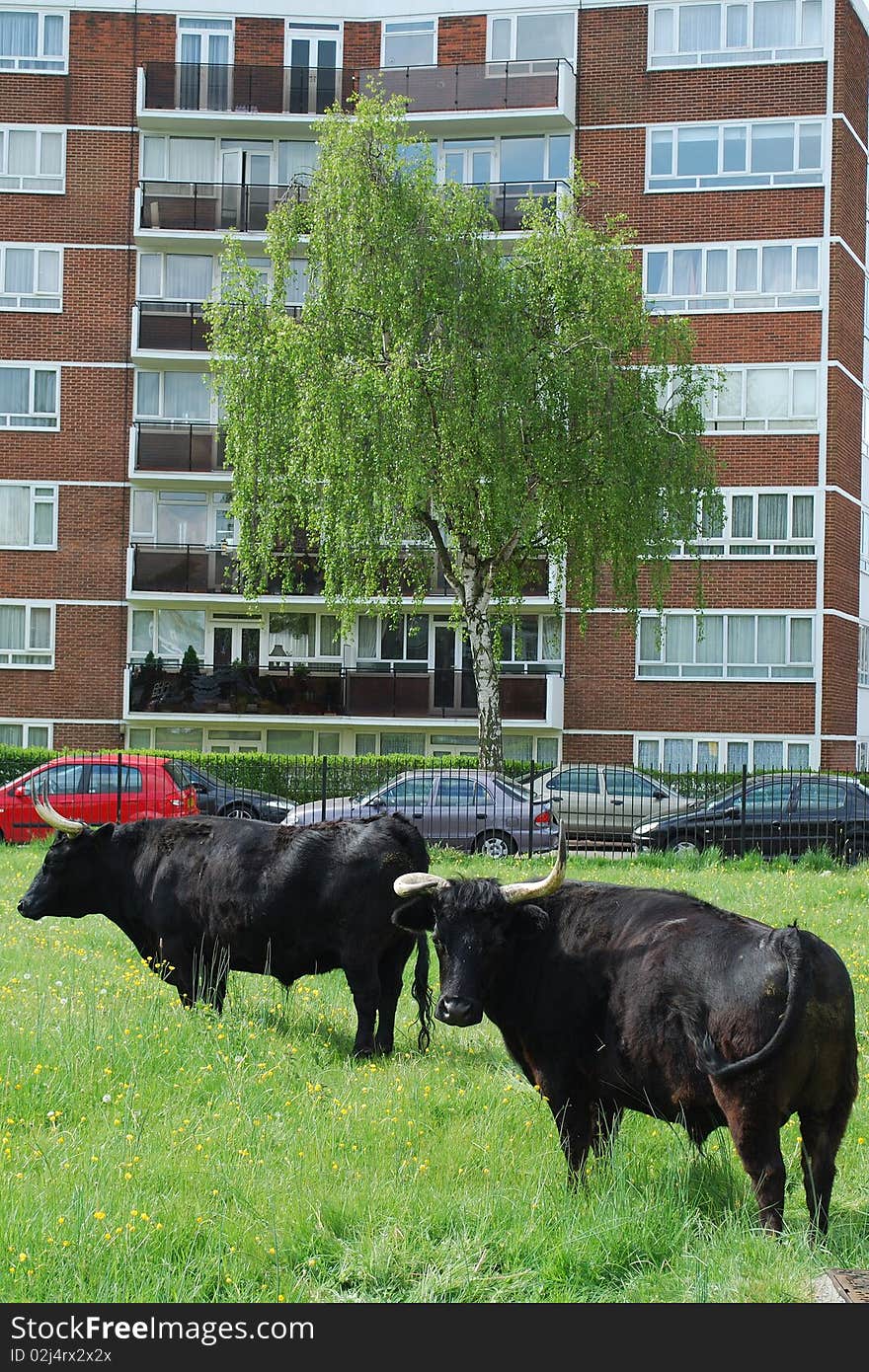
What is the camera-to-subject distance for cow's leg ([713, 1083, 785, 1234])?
19.8ft

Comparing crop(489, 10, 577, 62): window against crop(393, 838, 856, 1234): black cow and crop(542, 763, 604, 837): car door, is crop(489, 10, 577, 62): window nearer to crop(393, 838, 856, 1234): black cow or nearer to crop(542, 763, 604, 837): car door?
crop(542, 763, 604, 837): car door

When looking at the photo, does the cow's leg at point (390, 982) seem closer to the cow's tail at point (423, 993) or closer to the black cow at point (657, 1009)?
→ the cow's tail at point (423, 993)

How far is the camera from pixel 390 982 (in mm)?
10117

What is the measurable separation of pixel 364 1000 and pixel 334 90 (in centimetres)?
3702

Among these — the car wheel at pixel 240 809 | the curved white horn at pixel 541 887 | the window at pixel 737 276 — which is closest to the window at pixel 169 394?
the window at pixel 737 276

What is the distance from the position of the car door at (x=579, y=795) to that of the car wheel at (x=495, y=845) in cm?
156

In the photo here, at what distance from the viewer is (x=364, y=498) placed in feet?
94.5

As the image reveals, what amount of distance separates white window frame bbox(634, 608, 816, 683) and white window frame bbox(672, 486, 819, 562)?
4.85ft

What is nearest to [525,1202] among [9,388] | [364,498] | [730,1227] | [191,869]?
[730,1227]

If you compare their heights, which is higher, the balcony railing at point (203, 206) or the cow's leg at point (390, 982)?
the balcony railing at point (203, 206)

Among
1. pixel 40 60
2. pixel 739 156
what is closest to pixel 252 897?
pixel 739 156

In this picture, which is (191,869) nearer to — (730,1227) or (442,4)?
(730,1227)

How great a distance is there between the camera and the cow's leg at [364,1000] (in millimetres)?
9742

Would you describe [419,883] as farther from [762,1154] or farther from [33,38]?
[33,38]
